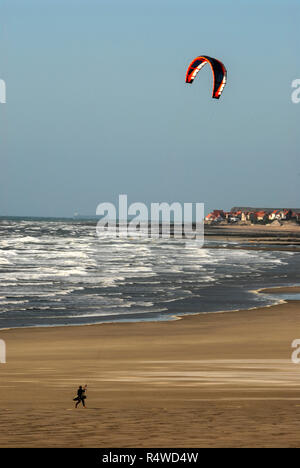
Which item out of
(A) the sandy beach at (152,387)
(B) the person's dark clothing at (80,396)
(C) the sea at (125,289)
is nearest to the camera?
(A) the sandy beach at (152,387)

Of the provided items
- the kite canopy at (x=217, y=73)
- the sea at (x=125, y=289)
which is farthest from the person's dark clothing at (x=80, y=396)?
the kite canopy at (x=217, y=73)

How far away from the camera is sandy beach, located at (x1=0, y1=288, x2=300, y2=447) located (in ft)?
26.6

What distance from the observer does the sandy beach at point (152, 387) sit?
319 inches

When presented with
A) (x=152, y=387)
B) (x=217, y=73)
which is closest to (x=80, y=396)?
(x=152, y=387)

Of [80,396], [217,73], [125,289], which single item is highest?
[217,73]

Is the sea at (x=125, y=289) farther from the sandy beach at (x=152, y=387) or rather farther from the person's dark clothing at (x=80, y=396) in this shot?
the person's dark clothing at (x=80, y=396)

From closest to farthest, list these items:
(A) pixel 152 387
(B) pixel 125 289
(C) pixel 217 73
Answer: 1. (A) pixel 152 387
2. (C) pixel 217 73
3. (B) pixel 125 289

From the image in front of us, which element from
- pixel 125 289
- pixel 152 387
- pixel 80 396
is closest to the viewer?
pixel 80 396

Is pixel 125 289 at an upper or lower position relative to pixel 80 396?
lower

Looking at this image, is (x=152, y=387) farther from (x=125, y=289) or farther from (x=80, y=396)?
(x=125, y=289)

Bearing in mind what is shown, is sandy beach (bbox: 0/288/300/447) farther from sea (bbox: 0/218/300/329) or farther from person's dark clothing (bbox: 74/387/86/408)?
sea (bbox: 0/218/300/329)

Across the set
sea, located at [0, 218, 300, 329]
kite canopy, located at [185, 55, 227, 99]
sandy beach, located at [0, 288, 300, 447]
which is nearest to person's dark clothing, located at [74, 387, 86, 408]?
sandy beach, located at [0, 288, 300, 447]

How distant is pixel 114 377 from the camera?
12.0 meters

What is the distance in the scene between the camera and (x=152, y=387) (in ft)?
36.1
